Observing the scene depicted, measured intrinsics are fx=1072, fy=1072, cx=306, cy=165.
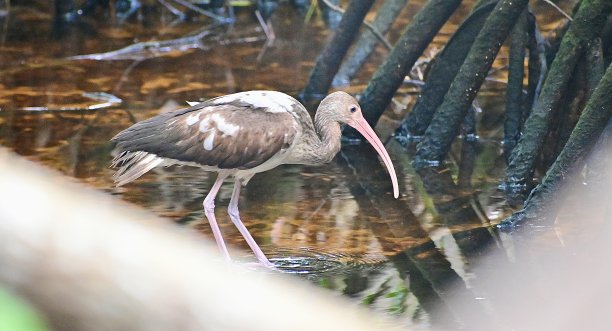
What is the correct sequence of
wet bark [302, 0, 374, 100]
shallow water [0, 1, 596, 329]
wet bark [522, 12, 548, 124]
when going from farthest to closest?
1. wet bark [302, 0, 374, 100]
2. wet bark [522, 12, 548, 124]
3. shallow water [0, 1, 596, 329]

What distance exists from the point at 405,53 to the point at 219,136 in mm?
3779

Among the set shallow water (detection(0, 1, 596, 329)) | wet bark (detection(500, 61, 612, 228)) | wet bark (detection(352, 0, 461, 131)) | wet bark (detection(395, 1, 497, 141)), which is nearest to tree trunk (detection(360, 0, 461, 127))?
wet bark (detection(352, 0, 461, 131))

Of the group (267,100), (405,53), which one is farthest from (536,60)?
(267,100)

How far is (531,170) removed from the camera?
9273mm

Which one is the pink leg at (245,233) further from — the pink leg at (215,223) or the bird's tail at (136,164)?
the bird's tail at (136,164)

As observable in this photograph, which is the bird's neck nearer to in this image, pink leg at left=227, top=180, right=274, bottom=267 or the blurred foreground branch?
pink leg at left=227, top=180, right=274, bottom=267

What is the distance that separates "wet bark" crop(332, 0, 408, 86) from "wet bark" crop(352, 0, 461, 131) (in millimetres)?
2102

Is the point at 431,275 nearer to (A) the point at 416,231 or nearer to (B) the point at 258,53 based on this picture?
(A) the point at 416,231

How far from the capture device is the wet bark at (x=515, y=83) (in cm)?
1017

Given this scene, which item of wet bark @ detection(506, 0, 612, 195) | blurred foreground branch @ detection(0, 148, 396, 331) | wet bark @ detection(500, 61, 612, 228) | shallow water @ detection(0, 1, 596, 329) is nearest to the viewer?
blurred foreground branch @ detection(0, 148, 396, 331)

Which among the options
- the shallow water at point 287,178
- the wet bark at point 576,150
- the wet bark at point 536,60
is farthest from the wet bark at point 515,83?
the wet bark at point 576,150

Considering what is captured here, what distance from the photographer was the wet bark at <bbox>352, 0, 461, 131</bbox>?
10.6m

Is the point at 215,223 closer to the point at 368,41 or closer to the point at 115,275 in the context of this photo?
the point at 115,275

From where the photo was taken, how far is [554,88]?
9.16m
